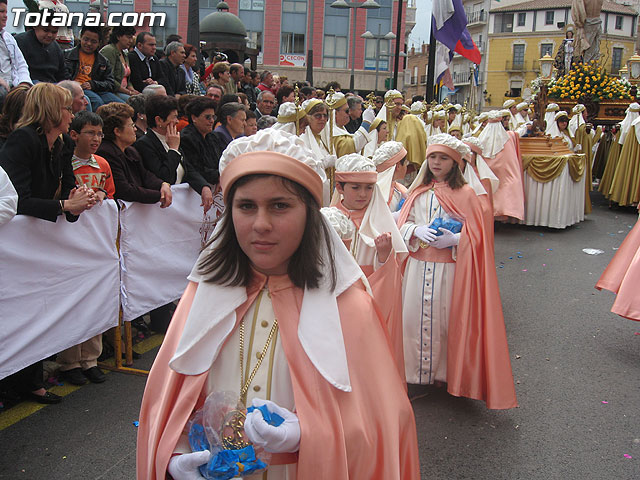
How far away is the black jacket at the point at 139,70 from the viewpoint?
352 inches

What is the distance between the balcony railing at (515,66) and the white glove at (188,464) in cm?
7279

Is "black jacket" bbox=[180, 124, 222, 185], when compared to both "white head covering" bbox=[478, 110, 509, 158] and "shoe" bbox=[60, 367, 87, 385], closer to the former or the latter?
"shoe" bbox=[60, 367, 87, 385]

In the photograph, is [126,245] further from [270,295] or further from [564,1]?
[564,1]

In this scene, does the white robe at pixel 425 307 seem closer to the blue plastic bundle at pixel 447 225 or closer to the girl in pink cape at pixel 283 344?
the blue plastic bundle at pixel 447 225

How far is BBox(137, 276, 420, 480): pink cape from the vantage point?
189 cm

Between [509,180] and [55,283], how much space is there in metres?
9.79

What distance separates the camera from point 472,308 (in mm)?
4758

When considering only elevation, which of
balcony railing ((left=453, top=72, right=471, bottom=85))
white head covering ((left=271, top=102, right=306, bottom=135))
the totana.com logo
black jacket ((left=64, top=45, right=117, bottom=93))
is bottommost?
white head covering ((left=271, top=102, right=306, bottom=135))

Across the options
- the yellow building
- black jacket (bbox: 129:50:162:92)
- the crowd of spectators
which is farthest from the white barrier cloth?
the yellow building

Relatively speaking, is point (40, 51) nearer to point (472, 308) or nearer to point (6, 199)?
point (6, 199)

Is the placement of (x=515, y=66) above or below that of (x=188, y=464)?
above

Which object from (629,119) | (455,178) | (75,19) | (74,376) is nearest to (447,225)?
(455,178)

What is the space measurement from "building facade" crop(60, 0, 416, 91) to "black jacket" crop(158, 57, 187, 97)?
40.6m

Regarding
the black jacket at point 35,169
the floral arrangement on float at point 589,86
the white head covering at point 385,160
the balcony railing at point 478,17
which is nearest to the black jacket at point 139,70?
the white head covering at point 385,160
